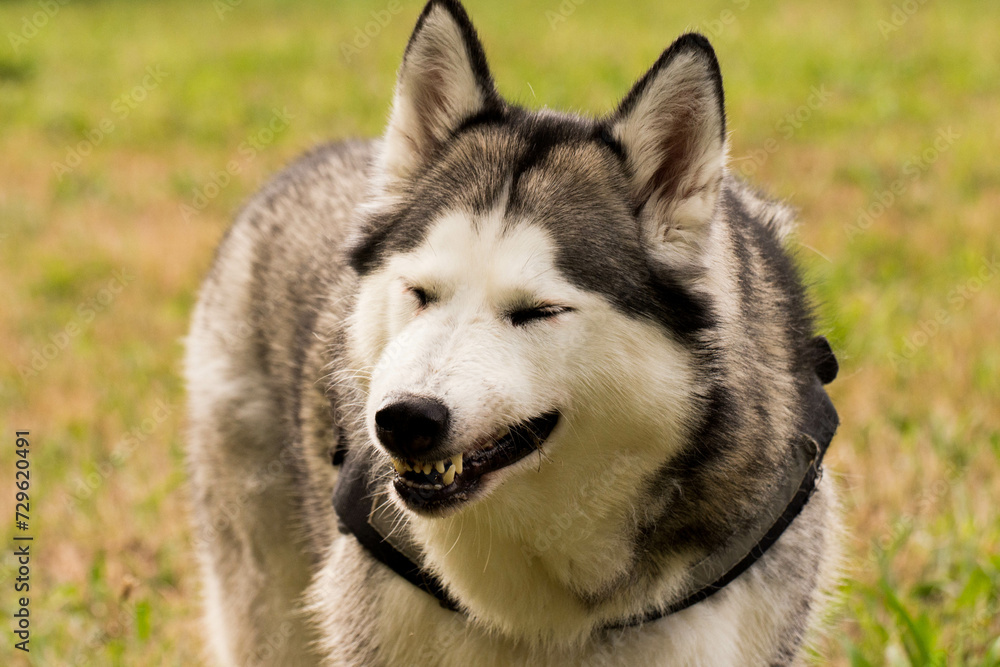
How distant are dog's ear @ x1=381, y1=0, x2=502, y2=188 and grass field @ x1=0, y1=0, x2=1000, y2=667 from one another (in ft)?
3.65

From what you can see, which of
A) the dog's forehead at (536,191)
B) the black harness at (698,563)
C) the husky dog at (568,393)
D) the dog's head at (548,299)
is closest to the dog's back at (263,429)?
the husky dog at (568,393)

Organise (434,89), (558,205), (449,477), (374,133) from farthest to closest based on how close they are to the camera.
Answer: (374,133), (434,89), (558,205), (449,477)

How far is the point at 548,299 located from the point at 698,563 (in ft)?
2.54

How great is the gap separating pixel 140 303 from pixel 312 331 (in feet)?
12.9

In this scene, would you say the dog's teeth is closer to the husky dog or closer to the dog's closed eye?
the husky dog

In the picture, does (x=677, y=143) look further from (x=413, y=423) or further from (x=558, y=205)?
(x=413, y=423)

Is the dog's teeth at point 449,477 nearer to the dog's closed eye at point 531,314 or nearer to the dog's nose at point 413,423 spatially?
the dog's nose at point 413,423

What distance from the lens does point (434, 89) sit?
2496 millimetres

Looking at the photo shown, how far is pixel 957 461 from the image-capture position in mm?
4391

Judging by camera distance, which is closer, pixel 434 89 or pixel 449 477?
pixel 449 477

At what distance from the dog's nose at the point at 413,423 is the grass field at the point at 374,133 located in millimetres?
1708

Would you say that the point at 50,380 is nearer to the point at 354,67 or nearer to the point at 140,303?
the point at 140,303

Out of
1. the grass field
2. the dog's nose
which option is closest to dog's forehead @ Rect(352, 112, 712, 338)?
the dog's nose

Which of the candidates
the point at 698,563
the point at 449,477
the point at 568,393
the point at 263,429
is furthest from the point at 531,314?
the point at 263,429
